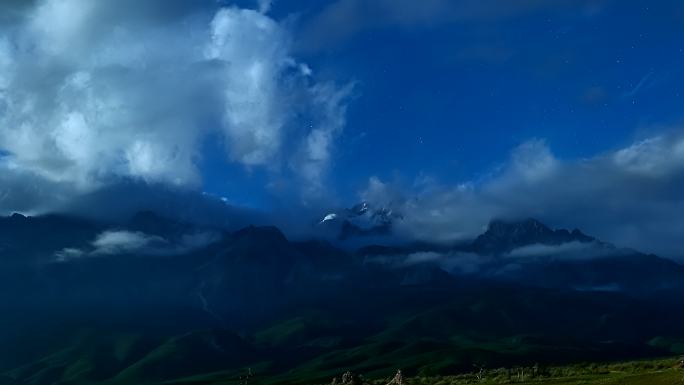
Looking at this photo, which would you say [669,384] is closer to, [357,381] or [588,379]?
[588,379]

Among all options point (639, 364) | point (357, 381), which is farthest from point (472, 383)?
point (639, 364)

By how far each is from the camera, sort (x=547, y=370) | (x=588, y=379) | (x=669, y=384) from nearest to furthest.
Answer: (x=669, y=384) < (x=588, y=379) < (x=547, y=370)

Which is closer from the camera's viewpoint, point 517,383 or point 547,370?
point 517,383

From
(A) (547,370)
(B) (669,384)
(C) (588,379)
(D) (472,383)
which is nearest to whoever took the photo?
(B) (669,384)

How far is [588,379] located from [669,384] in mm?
17042

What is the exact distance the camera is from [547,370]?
390 ft

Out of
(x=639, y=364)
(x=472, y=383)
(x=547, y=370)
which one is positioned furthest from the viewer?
(x=547, y=370)

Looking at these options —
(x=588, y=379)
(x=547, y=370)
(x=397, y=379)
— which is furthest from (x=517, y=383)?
(x=547, y=370)

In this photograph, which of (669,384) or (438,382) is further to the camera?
(438,382)

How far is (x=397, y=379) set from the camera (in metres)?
107

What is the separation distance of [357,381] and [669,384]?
1882 inches

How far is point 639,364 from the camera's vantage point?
11081 cm

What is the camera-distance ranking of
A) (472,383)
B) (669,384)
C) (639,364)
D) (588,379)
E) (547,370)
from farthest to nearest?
(547,370) → (639,364) → (472,383) → (588,379) → (669,384)

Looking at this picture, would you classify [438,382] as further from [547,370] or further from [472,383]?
[547,370]
